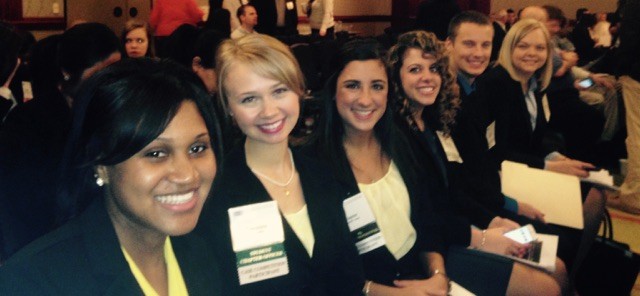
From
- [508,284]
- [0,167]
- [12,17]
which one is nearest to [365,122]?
[508,284]

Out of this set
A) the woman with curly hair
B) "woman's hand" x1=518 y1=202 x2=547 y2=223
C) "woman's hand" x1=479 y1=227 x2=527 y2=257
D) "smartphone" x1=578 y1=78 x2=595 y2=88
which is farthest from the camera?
"smartphone" x1=578 y1=78 x2=595 y2=88

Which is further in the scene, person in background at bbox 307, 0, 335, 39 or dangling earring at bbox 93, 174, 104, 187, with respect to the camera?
person in background at bbox 307, 0, 335, 39

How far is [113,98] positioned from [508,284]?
1986 mm

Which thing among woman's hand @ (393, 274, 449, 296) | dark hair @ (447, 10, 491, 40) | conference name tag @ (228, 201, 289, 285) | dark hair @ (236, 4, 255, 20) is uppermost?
dark hair @ (236, 4, 255, 20)

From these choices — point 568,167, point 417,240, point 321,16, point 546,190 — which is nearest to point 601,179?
point 568,167

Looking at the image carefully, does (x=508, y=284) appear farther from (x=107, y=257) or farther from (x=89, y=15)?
(x=89, y=15)

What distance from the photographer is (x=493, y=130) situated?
12.5 feet

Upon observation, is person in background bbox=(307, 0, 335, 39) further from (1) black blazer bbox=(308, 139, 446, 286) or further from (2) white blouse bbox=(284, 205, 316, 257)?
→ (2) white blouse bbox=(284, 205, 316, 257)

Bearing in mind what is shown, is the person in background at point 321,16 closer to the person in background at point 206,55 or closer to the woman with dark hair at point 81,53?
the person in background at point 206,55

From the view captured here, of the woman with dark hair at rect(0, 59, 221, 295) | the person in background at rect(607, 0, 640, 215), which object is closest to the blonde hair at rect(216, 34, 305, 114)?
the woman with dark hair at rect(0, 59, 221, 295)

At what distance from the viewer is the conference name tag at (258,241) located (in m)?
2.10

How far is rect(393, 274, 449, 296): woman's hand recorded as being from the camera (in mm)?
2520

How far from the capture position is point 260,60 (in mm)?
2221

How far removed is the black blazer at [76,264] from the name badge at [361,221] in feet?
3.69
